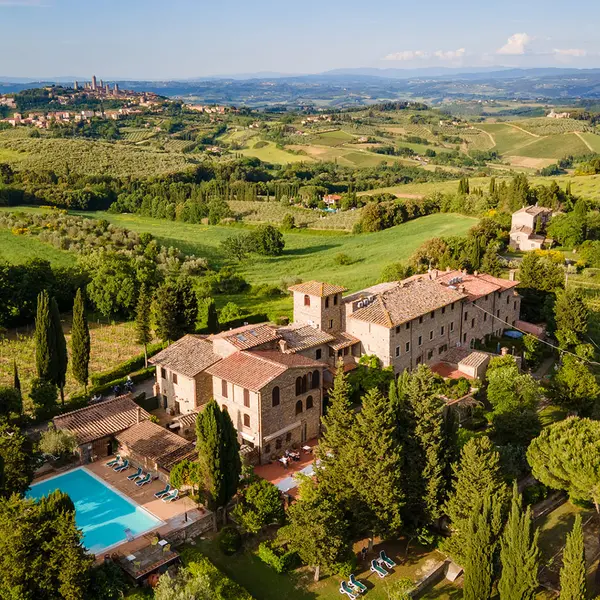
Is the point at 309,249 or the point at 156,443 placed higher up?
the point at 156,443

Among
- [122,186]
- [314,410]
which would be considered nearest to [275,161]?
[122,186]

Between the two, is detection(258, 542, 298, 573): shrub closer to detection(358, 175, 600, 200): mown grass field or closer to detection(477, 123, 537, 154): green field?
detection(358, 175, 600, 200): mown grass field

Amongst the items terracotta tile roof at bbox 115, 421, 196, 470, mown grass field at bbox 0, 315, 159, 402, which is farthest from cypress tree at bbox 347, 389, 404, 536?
mown grass field at bbox 0, 315, 159, 402

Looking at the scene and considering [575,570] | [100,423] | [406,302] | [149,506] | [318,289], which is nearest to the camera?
[575,570]

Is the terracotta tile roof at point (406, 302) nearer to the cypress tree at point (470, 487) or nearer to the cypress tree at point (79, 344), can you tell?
the cypress tree at point (470, 487)

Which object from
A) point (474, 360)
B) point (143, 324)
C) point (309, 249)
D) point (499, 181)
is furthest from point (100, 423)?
point (499, 181)

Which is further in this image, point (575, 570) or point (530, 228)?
point (530, 228)

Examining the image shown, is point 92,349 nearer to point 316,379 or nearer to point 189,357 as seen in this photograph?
point 189,357

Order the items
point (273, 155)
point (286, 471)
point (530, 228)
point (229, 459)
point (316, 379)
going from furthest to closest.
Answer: point (273, 155) → point (530, 228) → point (316, 379) → point (286, 471) → point (229, 459)
